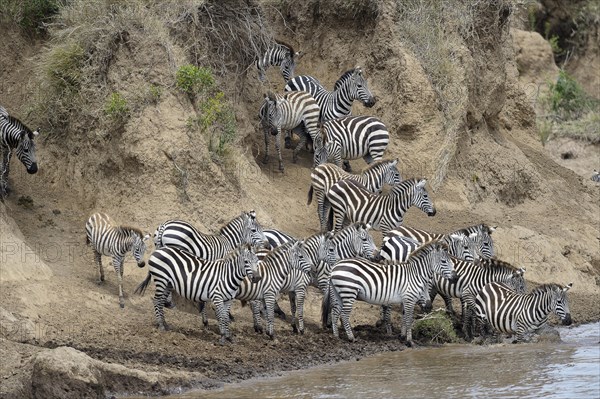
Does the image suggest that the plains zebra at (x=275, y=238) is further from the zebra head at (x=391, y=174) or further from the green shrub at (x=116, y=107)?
the zebra head at (x=391, y=174)

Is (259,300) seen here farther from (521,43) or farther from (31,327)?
(521,43)

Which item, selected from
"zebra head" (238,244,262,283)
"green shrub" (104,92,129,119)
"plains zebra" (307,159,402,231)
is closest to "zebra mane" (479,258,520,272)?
"plains zebra" (307,159,402,231)

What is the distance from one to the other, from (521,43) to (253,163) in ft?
43.1

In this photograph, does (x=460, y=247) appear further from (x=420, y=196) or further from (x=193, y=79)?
(x=193, y=79)

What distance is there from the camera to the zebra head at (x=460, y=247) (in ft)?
63.3

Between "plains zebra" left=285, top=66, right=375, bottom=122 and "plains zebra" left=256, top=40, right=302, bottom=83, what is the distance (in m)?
0.46

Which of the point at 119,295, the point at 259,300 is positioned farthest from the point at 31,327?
the point at 259,300

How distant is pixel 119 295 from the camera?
660 inches

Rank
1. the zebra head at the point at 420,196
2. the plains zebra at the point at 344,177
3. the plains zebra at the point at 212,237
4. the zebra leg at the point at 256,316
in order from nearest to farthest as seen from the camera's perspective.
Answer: the zebra leg at the point at 256,316
the plains zebra at the point at 212,237
the zebra head at the point at 420,196
the plains zebra at the point at 344,177

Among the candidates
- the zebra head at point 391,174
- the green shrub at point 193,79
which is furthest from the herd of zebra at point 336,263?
the green shrub at point 193,79

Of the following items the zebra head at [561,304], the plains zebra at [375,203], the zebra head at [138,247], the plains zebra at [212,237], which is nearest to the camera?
the zebra head at [138,247]

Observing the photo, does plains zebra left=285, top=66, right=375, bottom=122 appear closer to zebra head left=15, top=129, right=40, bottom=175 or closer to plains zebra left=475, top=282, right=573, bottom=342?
zebra head left=15, top=129, right=40, bottom=175

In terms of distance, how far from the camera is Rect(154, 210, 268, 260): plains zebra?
1731cm

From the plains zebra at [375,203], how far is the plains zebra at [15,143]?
477cm
